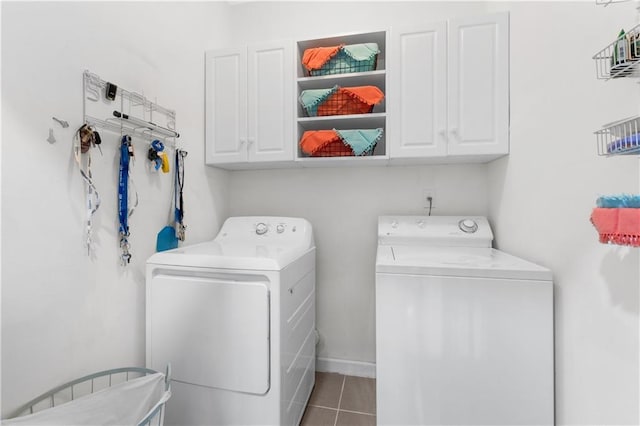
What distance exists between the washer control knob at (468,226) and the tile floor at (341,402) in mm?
1300

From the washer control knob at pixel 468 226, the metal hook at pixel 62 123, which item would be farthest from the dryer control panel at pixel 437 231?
the metal hook at pixel 62 123

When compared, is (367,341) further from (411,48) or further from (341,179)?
(411,48)

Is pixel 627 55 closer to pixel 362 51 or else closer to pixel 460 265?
pixel 460 265

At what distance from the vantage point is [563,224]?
1.16 metres

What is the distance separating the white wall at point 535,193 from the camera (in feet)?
2.99

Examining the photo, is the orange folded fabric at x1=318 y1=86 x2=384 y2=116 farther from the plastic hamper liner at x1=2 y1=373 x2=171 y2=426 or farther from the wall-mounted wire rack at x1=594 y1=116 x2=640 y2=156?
the plastic hamper liner at x1=2 y1=373 x2=171 y2=426

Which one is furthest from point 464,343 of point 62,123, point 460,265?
point 62,123

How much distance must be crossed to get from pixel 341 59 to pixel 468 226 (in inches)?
55.0

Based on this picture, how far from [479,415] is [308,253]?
45.9 inches

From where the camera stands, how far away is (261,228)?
6.75ft

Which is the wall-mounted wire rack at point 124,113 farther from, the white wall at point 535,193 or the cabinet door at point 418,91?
the cabinet door at point 418,91

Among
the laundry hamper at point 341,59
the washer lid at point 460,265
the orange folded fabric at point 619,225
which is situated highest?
the laundry hamper at point 341,59

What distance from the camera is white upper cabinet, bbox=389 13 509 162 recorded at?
5.40 feet

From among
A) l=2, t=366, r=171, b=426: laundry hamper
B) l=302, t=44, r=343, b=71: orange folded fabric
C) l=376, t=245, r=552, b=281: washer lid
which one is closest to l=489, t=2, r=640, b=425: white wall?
l=376, t=245, r=552, b=281: washer lid
